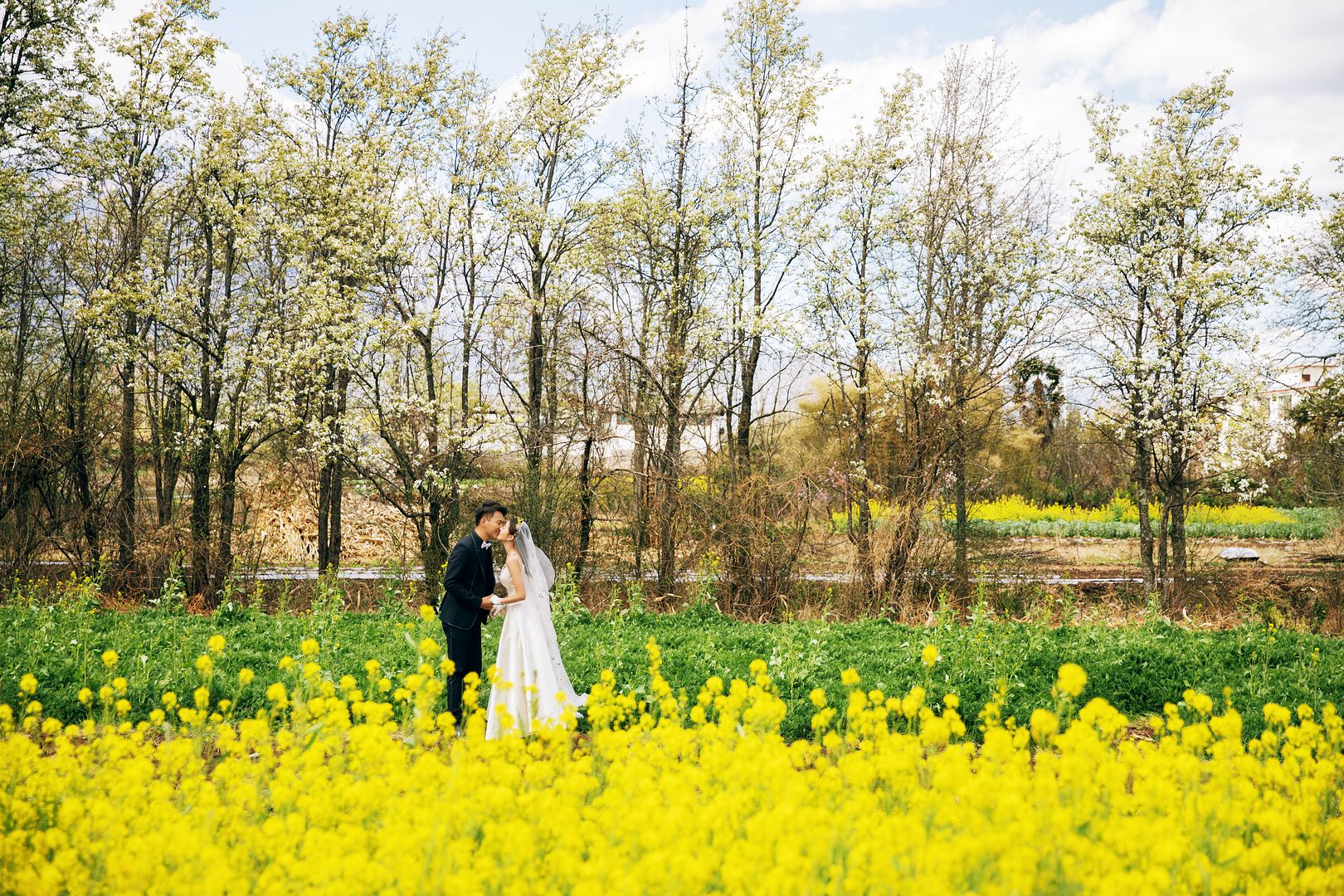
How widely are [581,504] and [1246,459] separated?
11915mm

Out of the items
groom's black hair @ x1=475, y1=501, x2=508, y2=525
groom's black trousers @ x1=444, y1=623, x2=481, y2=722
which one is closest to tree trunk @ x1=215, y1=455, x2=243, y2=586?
groom's black trousers @ x1=444, y1=623, x2=481, y2=722

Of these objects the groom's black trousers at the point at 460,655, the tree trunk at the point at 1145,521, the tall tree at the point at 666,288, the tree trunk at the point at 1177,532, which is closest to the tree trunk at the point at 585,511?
the tall tree at the point at 666,288

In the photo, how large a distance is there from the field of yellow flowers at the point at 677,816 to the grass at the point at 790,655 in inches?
114

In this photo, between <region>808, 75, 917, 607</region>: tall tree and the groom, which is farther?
<region>808, 75, 917, 607</region>: tall tree

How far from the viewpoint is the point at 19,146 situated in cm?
1415

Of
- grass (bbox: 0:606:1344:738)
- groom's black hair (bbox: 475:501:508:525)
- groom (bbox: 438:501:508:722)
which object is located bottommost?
grass (bbox: 0:606:1344:738)

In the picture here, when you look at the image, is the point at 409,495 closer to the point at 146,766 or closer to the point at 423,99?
the point at 423,99

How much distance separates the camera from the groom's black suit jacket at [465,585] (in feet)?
21.3

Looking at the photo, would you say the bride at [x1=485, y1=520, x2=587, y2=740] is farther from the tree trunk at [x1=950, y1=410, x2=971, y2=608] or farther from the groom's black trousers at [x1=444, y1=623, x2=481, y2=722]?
the tree trunk at [x1=950, y1=410, x2=971, y2=608]

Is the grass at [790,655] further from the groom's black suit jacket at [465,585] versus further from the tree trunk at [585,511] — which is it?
the tree trunk at [585,511]

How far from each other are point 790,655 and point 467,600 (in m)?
3.15

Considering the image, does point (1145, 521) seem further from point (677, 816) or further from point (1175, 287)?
point (677, 816)

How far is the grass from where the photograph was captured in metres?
7.39

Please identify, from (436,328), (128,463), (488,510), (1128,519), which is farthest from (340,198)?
(1128,519)
